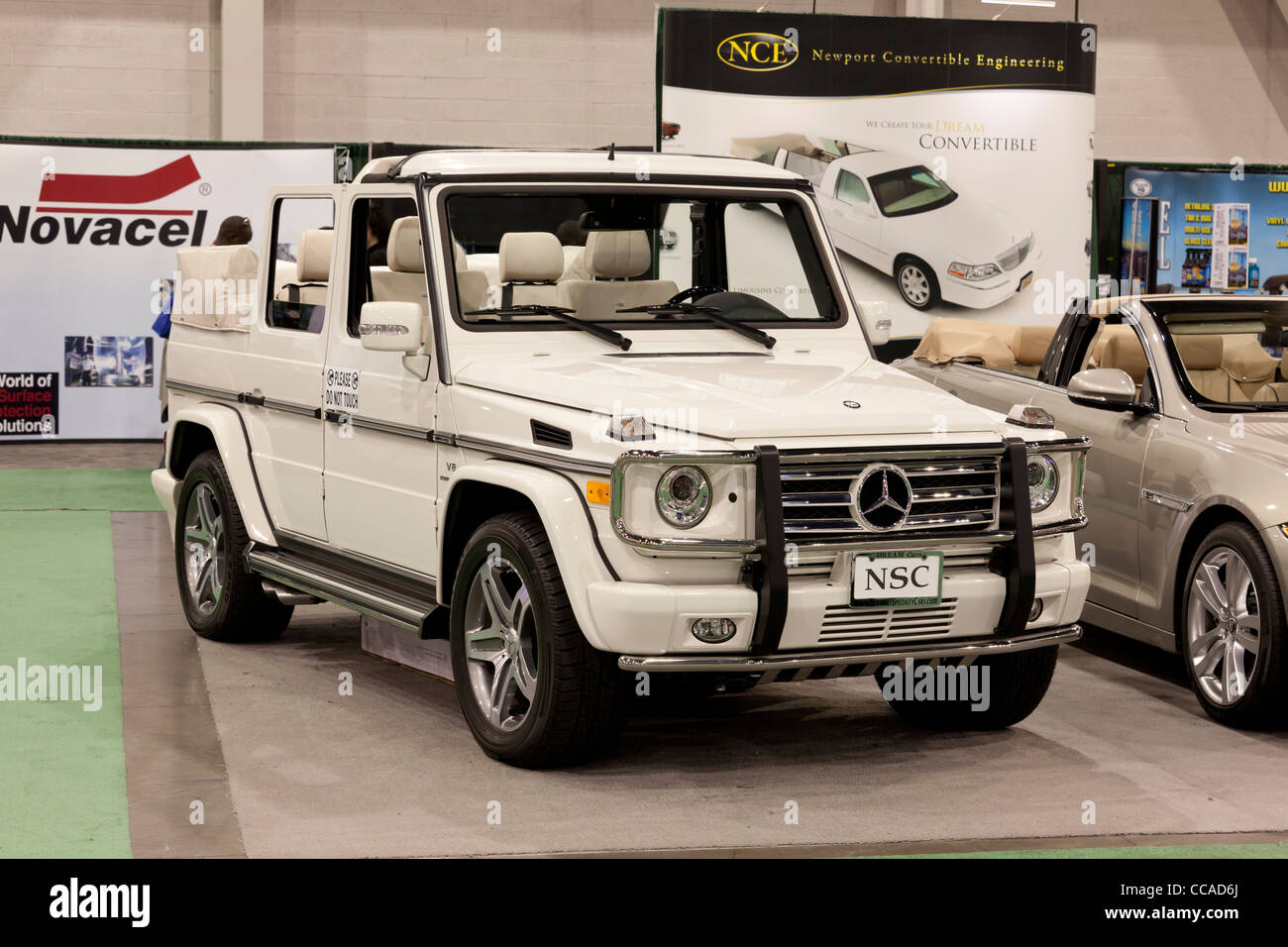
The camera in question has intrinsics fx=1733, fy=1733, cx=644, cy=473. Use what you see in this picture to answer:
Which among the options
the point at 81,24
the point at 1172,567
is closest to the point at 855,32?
the point at 1172,567

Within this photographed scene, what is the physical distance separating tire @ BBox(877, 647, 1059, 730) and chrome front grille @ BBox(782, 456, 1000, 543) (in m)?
0.74

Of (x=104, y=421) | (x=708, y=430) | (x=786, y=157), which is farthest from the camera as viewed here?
(x=104, y=421)

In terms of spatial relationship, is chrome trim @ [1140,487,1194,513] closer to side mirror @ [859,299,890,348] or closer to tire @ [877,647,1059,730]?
tire @ [877,647,1059,730]

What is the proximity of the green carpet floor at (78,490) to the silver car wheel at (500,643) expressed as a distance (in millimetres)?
6770

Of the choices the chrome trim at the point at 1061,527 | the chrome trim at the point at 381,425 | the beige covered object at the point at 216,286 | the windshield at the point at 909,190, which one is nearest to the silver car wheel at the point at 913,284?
the windshield at the point at 909,190

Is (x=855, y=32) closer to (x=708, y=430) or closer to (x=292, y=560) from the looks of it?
(x=292, y=560)

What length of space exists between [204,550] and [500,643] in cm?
271

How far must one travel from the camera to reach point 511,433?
5.68 metres

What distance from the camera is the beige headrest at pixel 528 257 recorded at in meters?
6.43

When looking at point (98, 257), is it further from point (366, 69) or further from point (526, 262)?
point (526, 262)

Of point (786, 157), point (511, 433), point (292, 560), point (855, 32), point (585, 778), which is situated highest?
point (855, 32)

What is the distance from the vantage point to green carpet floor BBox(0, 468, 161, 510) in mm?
12086

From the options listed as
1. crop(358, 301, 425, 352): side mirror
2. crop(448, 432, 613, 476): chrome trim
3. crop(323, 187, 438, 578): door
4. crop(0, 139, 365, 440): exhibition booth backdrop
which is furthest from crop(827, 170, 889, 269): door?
crop(448, 432, 613, 476): chrome trim

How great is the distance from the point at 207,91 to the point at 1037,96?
9232 mm
